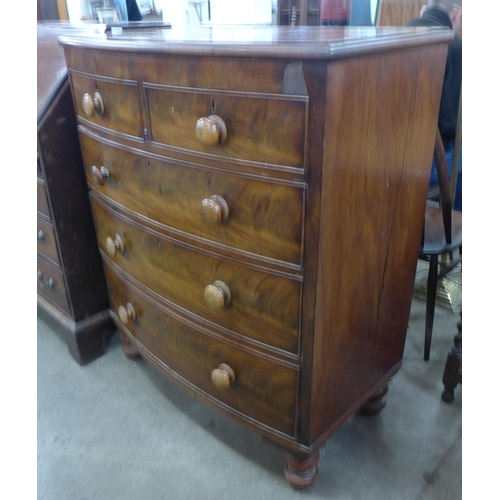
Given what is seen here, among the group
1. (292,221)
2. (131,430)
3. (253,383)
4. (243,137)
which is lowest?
(131,430)

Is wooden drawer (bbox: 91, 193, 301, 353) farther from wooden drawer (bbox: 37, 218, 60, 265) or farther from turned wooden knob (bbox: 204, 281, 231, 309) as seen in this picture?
wooden drawer (bbox: 37, 218, 60, 265)

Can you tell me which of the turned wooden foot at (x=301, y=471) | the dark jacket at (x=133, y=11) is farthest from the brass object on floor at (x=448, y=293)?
the dark jacket at (x=133, y=11)

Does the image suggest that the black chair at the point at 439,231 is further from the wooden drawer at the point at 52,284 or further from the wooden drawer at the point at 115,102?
the wooden drawer at the point at 52,284

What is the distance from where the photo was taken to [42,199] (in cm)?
147

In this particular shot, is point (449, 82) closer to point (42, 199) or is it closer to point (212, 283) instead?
point (212, 283)

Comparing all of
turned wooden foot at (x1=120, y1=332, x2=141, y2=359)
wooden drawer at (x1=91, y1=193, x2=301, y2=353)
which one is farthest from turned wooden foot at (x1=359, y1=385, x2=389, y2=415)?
turned wooden foot at (x1=120, y1=332, x2=141, y2=359)

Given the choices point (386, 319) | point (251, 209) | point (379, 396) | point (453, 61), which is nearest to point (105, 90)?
point (251, 209)

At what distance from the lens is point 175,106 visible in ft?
3.08

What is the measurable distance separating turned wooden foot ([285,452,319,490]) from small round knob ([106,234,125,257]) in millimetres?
699

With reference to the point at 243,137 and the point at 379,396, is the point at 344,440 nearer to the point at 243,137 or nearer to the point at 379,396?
the point at 379,396

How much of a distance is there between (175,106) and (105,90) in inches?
10.5

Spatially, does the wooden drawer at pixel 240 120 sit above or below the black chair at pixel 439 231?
above

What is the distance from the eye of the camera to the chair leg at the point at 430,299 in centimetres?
153

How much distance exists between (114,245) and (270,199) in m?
0.62
